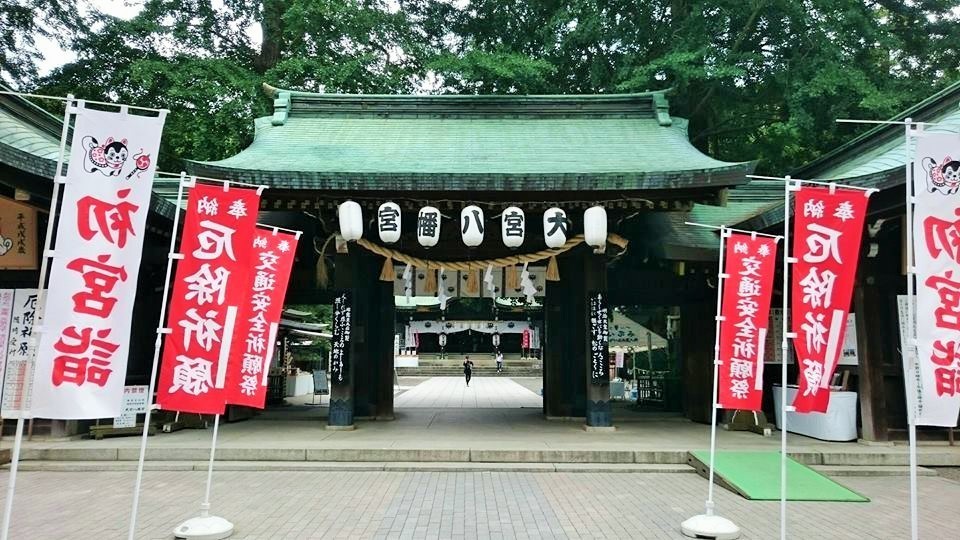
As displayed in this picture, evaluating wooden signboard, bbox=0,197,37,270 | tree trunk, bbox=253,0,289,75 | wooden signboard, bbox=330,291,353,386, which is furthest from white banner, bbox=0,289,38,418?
tree trunk, bbox=253,0,289,75

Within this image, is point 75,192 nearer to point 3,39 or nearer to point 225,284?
point 225,284

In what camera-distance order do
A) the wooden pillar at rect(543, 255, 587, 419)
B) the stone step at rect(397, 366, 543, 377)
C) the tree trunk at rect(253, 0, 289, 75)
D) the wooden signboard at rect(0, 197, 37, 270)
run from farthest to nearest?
the stone step at rect(397, 366, 543, 377), the tree trunk at rect(253, 0, 289, 75), the wooden pillar at rect(543, 255, 587, 419), the wooden signboard at rect(0, 197, 37, 270)

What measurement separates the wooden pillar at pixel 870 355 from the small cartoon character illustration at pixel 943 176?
232 inches

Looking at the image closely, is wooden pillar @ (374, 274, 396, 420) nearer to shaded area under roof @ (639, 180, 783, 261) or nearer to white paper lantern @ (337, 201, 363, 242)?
white paper lantern @ (337, 201, 363, 242)

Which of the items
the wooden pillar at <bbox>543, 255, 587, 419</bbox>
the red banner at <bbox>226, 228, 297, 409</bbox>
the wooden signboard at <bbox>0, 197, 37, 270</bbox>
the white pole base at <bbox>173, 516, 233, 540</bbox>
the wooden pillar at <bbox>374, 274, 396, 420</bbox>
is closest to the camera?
the white pole base at <bbox>173, 516, 233, 540</bbox>

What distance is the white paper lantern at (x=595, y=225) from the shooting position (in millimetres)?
10086

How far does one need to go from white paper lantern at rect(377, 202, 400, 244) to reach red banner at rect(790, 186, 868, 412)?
631cm

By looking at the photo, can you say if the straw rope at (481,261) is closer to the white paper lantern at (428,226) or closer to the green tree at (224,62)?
the white paper lantern at (428,226)

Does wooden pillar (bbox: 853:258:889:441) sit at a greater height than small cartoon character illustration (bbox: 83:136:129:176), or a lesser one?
lesser

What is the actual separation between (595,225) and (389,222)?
11.3ft

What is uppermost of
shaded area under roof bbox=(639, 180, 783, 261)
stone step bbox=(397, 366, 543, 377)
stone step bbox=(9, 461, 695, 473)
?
shaded area under roof bbox=(639, 180, 783, 261)

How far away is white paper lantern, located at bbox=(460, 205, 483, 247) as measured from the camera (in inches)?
391

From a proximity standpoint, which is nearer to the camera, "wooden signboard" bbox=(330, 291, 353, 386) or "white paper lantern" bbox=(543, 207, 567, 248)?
"white paper lantern" bbox=(543, 207, 567, 248)

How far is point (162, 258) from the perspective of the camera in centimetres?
1171
